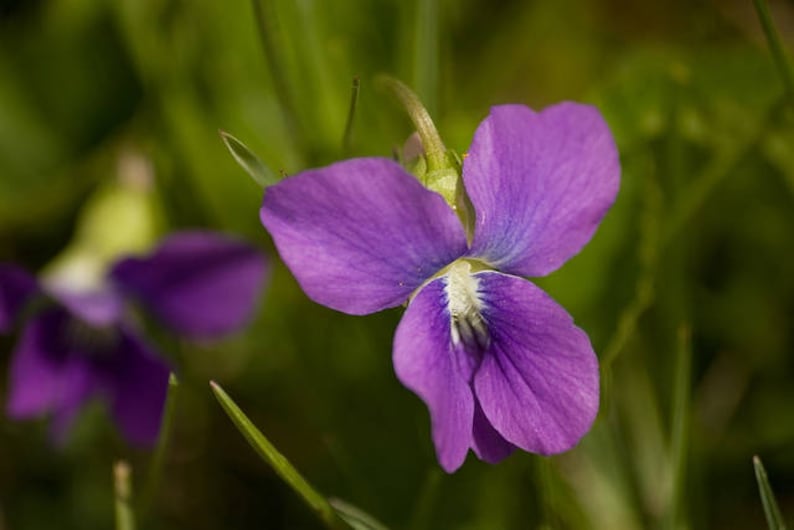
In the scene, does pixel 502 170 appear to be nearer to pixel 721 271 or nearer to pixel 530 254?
pixel 530 254

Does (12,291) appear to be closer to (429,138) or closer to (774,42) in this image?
(429,138)

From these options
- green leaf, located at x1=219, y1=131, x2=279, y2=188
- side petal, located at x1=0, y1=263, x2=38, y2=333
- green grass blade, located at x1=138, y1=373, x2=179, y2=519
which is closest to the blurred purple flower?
side petal, located at x1=0, y1=263, x2=38, y2=333

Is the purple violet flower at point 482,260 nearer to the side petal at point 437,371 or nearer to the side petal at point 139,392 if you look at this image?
the side petal at point 437,371

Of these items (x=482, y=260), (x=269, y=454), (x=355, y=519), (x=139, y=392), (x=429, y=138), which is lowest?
(x=139, y=392)

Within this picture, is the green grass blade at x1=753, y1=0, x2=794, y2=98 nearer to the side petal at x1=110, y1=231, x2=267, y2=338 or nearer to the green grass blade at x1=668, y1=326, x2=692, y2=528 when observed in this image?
the green grass blade at x1=668, y1=326, x2=692, y2=528

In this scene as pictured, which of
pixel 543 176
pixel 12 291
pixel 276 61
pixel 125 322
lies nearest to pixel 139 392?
pixel 125 322

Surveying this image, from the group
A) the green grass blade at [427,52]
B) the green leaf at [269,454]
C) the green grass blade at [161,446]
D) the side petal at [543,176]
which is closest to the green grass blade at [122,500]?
the green grass blade at [161,446]
